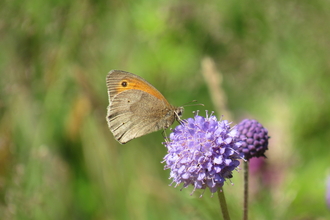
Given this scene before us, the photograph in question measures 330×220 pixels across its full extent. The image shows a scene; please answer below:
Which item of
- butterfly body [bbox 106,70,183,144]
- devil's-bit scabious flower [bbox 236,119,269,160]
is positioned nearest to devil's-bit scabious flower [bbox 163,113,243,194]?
devil's-bit scabious flower [bbox 236,119,269,160]

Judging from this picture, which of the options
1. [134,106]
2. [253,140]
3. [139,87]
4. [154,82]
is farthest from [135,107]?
[154,82]

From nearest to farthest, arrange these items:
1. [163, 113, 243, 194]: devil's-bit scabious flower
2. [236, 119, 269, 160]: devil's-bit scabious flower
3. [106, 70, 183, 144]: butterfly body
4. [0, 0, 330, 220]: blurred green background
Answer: [163, 113, 243, 194]: devil's-bit scabious flower, [236, 119, 269, 160]: devil's-bit scabious flower, [106, 70, 183, 144]: butterfly body, [0, 0, 330, 220]: blurred green background

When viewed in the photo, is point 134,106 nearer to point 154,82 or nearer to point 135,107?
point 135,107

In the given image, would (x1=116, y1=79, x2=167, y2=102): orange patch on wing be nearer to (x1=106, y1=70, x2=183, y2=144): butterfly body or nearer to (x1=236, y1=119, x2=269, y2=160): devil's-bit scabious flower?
(x1=106, y1=70, x2=183, y2=144): butterfly body

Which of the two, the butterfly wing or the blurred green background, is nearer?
the butterfly wing

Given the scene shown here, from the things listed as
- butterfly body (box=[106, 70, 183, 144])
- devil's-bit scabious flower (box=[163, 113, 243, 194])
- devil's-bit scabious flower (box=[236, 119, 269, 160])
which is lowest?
devil's-bit scabious flower (box=[163, 113, 243, 194])

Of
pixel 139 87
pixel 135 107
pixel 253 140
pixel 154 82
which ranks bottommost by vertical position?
pixel 253 140

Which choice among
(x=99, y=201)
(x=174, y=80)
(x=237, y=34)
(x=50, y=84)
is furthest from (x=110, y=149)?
(x=237, y=34)

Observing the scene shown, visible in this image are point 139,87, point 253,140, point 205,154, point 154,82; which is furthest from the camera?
point 154,82
